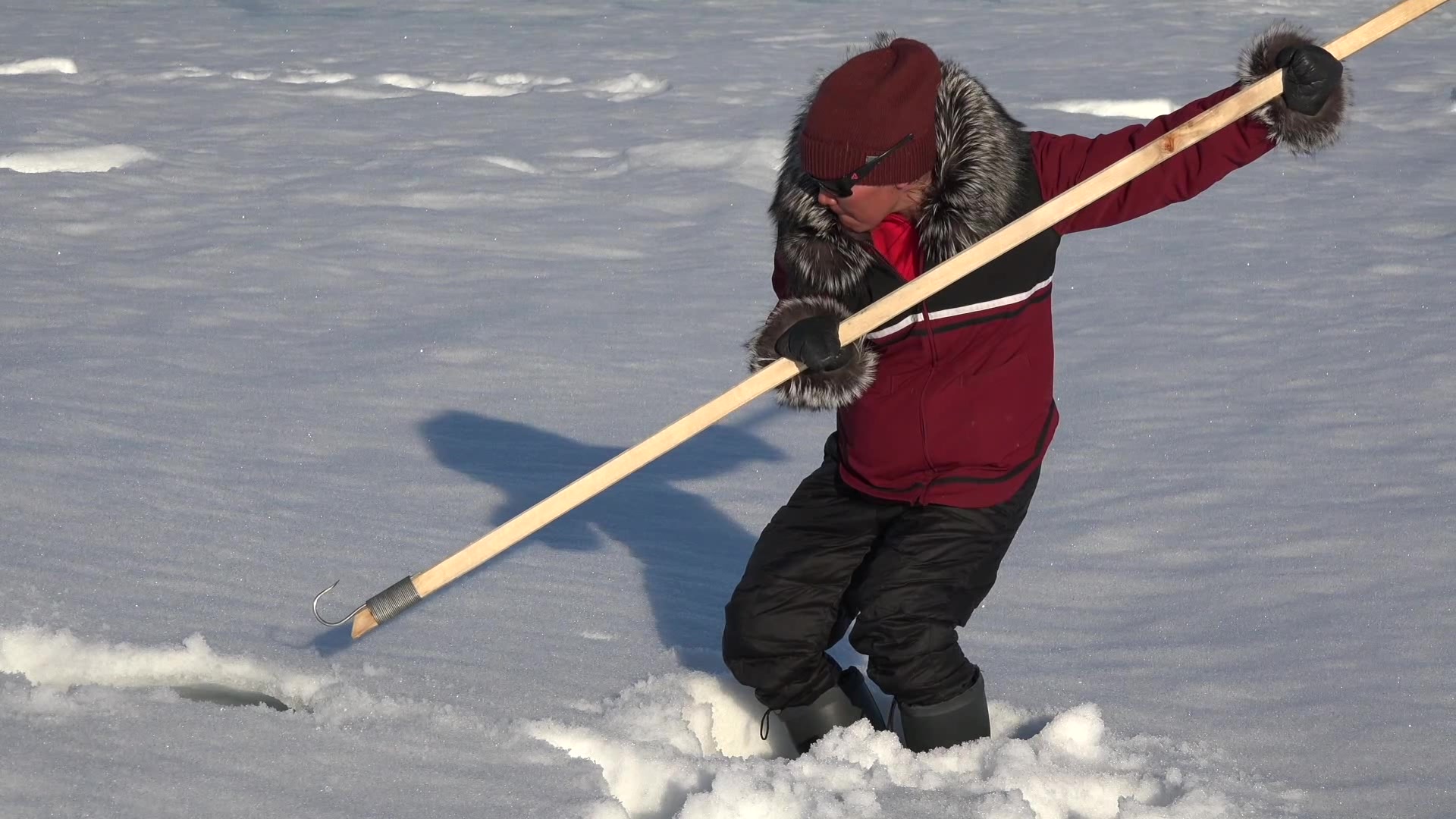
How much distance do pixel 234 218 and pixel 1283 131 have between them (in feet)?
16.2

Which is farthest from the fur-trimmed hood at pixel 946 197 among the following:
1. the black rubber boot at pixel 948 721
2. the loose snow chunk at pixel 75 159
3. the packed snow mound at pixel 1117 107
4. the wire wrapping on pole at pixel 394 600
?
the packed snow mound at pixel 1117 107

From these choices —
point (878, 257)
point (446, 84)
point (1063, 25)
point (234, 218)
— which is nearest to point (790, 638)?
point (878, 257)

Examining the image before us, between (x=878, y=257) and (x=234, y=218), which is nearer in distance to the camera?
(x=878, y=257)

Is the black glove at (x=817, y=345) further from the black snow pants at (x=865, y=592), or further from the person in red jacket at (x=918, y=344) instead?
the black snow pants at (x=865, y=592)

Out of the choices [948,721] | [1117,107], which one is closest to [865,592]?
[948,721]

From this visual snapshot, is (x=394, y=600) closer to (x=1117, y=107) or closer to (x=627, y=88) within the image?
(x=1117, y=107)

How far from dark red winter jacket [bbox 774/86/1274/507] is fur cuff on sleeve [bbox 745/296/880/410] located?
6cm

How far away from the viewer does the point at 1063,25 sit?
492 inches

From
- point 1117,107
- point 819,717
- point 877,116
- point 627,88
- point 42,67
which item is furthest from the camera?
point 42,67

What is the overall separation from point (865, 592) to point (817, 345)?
39 cm

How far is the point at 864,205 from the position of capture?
2.13m

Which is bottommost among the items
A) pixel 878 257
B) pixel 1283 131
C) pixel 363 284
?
pixel 363 284

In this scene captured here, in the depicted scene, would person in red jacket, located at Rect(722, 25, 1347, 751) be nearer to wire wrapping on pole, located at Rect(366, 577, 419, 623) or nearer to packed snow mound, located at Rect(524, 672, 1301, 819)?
packed snow mound, located at Rect(524, 672, 1301, 819)

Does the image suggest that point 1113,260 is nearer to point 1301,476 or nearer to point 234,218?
point 1301,476
